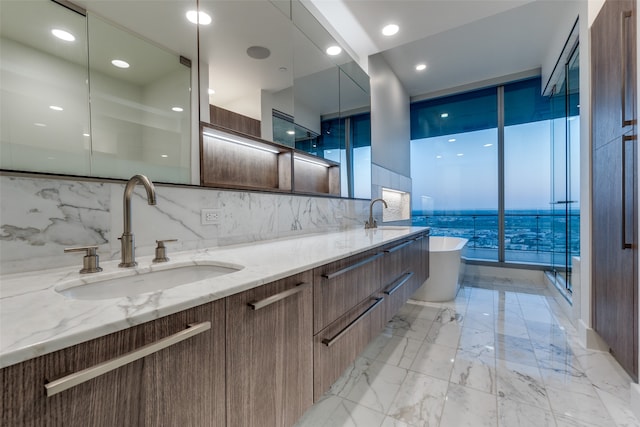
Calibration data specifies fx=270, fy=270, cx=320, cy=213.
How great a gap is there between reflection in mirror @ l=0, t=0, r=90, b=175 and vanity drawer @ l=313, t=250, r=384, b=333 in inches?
38.3

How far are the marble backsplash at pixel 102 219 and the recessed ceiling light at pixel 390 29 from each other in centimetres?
194

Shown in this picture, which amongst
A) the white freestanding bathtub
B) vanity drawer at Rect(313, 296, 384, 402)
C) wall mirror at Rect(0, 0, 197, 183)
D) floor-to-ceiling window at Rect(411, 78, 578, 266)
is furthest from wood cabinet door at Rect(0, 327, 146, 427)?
floor-to-ceiling window at Rect(411, 78, 578, 266)

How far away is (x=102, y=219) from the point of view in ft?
3.31

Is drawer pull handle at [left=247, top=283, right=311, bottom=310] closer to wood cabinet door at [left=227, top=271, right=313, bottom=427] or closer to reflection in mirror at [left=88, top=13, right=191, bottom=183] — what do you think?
wood cabinet door at [left=227, top=271, right=313, bottom=427]

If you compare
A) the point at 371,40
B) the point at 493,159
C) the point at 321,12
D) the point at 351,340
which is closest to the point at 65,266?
the point at 351,340

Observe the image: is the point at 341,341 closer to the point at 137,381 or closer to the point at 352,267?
the point at 352,267

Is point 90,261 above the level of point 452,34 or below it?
below

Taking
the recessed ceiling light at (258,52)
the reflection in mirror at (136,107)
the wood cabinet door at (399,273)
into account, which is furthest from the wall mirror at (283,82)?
the wood cabinet door at (399,273)

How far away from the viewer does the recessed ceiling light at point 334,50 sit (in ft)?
8.04

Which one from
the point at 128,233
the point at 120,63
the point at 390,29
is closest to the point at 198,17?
the point at 120,63

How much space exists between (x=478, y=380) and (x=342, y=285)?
4.02ft

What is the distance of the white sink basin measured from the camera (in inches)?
31.8

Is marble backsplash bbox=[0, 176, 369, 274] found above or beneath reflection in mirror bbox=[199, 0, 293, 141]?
beneath

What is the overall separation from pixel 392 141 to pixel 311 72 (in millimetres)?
1824
